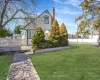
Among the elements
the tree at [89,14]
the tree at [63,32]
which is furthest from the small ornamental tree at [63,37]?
the tree at [89,14]

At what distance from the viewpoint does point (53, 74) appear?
9570 mm

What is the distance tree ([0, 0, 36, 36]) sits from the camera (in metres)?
12.8

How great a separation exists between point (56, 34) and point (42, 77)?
52.3ft

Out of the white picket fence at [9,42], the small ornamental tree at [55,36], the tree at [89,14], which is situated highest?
the tree at [89,14]

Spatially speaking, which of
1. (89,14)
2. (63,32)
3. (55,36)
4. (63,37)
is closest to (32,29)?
(63,32)

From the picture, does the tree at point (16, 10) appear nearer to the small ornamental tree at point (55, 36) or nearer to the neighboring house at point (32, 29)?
the small ornamental tree at point (55, 36)

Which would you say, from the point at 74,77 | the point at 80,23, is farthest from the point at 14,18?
the point at 74,77

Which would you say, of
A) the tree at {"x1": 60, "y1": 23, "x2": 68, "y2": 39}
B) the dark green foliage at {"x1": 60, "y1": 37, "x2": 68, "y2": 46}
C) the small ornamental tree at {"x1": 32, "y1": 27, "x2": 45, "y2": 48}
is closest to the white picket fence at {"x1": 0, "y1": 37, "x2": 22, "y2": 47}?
the small ornamental tree at {"x1": 32, "y1": 27, "x2": 45, "y2": 48}

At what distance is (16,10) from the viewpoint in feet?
44.6

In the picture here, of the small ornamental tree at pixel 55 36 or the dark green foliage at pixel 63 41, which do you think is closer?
the small ornamental tree at pixel 55 36

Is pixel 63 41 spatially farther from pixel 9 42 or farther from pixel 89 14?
→ pixel 89 14

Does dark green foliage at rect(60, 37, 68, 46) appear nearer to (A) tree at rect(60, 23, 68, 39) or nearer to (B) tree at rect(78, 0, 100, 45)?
(A) tree at rect(60, 23, 68, 39)

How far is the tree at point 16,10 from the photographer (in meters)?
12.8

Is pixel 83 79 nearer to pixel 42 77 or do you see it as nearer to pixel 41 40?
pixel 42 77
